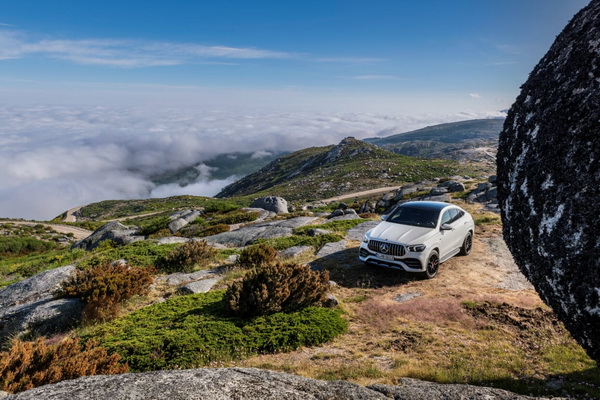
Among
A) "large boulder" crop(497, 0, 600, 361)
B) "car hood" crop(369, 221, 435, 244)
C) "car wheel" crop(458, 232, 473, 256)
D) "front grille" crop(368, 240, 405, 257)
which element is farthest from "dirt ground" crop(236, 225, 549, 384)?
"large boulder" crop(497, 0, 600, 361)

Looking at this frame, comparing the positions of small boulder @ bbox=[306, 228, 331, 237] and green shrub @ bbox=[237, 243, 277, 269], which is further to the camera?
small boulder @ bbox=[306, 228, 331, 237]

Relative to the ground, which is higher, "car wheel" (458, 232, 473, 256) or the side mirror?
the side mirror

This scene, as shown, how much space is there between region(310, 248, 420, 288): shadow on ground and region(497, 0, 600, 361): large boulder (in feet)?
29.1

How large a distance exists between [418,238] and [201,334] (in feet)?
24.9

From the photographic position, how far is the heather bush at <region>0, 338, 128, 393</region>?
4707 mm

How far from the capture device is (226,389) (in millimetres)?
3619

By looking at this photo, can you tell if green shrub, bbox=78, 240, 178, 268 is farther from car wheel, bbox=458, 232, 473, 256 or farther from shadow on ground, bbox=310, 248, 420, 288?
car wheel, bbox=458, 232, 473, 256

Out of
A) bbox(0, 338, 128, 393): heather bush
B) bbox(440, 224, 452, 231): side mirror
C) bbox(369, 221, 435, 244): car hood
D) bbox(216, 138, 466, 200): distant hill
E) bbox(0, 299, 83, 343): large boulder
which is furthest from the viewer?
bbox(216, 138, 466, 200): distant hill

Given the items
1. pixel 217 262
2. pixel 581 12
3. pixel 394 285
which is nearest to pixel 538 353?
pixel 394 285

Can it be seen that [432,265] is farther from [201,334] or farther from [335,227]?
[335,227]

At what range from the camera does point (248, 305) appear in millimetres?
8703

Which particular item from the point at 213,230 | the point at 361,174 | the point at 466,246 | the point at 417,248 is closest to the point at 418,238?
the point at 417,248

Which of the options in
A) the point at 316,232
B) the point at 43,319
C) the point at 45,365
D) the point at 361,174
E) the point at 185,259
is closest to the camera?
the point at 45,365

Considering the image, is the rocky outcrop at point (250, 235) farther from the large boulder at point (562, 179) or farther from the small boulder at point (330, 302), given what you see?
the large boulder at point (562, 179)
